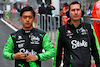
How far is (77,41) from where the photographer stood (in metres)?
3.45

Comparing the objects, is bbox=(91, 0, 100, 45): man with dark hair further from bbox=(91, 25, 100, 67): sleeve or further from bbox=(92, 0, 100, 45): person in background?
bbox=(91, 25, 100, 67): sleeve

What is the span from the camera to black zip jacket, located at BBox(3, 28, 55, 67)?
11.0 feet

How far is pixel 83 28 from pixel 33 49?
2.36 ft

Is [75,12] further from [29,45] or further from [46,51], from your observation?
[29,45]

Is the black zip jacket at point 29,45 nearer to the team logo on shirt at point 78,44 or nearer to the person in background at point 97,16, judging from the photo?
the team logo on shirt at point 78,44

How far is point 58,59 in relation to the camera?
12.2 ft

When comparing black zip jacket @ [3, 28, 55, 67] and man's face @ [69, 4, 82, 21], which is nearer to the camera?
black zip jacket @ [3, 28, 55, 67]

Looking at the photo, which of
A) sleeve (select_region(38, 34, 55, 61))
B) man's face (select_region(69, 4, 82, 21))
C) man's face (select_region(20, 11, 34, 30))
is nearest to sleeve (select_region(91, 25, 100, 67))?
man's face (select_region(69, 4, 82, 21))

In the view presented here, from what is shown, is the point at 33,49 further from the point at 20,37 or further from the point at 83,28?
the point at 83,28

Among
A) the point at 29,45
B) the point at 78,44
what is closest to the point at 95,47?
the point at 78,44

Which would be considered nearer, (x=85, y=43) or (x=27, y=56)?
(x=27, y=56)

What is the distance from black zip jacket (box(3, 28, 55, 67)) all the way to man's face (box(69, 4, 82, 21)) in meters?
0.47

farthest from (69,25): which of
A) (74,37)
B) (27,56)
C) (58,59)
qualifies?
(27,56)

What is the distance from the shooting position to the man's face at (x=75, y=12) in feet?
11.4
